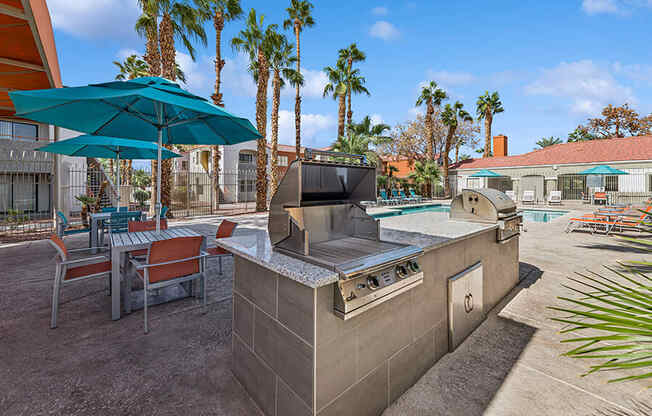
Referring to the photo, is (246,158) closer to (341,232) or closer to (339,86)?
(339,86)

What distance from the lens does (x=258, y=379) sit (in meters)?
1.90

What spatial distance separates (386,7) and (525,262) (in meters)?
10.5

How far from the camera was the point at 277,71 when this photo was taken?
14016 mm

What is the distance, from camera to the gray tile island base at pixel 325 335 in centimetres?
151

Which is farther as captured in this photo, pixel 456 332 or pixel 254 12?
pixel 254 12

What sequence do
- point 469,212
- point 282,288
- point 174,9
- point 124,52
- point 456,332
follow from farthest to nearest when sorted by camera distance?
1. point 124,52
2. point 174,9
3. point 469,212
4. point 456,332
5. point 282,288

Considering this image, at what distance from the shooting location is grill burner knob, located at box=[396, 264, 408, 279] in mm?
1733

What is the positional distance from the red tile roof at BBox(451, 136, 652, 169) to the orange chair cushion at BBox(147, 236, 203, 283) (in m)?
28.7

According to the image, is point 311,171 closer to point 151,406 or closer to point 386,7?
point 151,406

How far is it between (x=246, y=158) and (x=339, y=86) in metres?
10.7

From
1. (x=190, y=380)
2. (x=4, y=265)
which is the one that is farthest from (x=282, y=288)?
(x=4, y=265)

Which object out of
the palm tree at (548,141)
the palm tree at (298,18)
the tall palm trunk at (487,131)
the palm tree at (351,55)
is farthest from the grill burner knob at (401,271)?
the palm tree at (548,141)

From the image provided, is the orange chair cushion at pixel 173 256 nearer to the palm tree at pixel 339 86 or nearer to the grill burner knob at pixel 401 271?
the grill burner knob at pixel 401 271

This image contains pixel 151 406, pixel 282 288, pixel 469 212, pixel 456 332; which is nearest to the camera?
pixel 282 288
